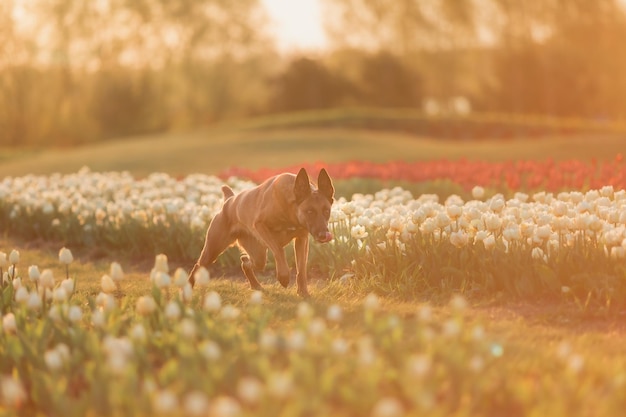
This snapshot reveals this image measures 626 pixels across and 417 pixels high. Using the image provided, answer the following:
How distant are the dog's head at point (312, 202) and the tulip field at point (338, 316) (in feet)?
2.37

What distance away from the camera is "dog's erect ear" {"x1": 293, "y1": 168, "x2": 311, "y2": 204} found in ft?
24.3

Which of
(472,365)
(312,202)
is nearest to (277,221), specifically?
(312,202)

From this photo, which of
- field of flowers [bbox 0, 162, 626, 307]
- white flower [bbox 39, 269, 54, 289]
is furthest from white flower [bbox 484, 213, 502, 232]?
white flower [bbox 39, 269, 54, 289]

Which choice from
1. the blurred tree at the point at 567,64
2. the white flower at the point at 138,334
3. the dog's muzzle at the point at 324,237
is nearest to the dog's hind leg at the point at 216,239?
the dog's muzzle at the point at 324,237

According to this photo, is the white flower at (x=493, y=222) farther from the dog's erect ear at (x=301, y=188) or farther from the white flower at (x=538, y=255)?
the dog's erect ear at (x=301, y=188)

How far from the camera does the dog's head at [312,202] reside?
7414 millimetres

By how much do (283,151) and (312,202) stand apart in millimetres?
23736

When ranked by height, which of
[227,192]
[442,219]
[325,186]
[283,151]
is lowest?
A: [283,151]

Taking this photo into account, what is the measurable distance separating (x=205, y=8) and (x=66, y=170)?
25.8m

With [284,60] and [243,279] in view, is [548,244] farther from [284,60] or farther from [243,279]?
[284,60]

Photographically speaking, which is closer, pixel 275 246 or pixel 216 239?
pixel 275 246

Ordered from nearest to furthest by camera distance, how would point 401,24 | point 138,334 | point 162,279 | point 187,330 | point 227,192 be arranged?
point 187,330 → point 138,334 → point 162,279 → point 227,192 → point 401,24

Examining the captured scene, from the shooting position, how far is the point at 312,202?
7.46m

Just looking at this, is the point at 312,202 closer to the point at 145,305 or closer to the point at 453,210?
the point at 453,210
